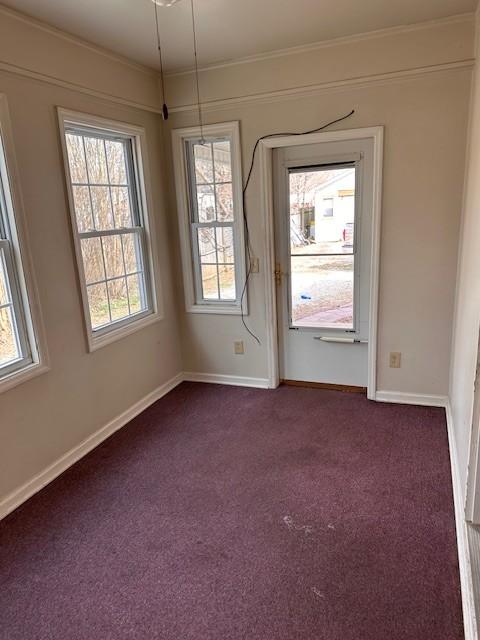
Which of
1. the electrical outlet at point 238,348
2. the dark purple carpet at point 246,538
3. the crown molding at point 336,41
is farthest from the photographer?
the electrical outlet at point 238,348

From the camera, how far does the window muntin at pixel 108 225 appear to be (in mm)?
2883

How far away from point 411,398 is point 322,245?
1.35 meters

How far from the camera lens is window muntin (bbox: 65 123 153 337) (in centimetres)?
288

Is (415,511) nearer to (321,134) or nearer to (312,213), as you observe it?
(312,213)

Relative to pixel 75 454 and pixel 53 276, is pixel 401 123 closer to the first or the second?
pixel 53 276

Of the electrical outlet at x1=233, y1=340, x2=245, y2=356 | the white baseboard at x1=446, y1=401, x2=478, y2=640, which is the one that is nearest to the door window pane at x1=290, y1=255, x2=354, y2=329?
the electrical outlet at x1=233, y1=340, x2=245, y2=356

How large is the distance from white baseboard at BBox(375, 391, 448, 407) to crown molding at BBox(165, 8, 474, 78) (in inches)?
96.8

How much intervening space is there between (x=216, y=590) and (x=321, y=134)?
2877 mm

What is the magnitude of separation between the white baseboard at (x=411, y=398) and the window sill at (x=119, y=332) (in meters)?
1.88

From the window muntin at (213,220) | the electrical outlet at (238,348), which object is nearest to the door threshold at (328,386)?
the electrical outlet at (238,348)

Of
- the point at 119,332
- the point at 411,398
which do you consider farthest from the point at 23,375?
the point at 411,398

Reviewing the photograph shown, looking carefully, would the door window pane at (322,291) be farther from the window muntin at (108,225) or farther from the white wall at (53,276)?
the white wall at (53,276)

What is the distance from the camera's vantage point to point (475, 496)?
187cm

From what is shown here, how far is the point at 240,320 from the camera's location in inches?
147
